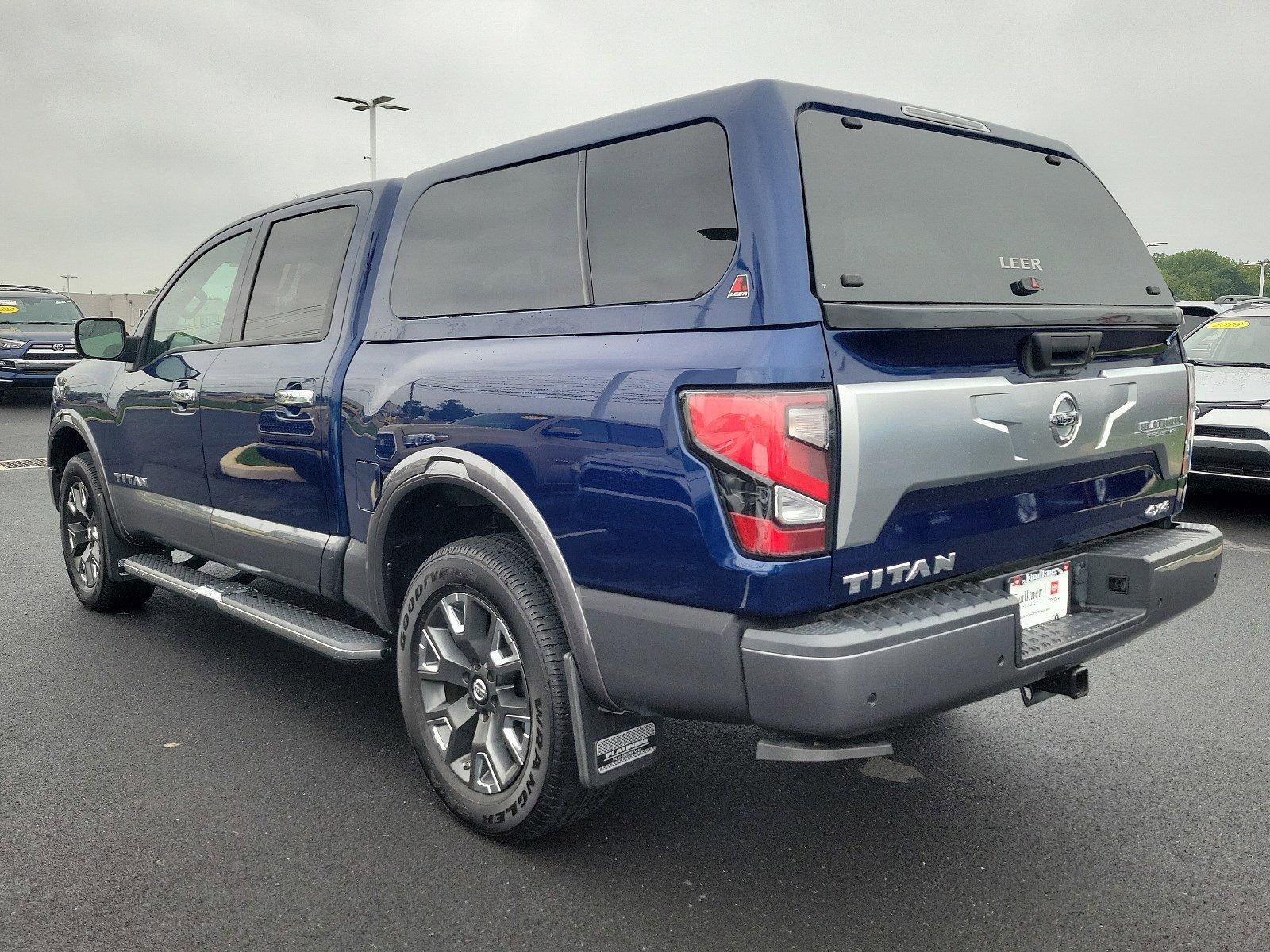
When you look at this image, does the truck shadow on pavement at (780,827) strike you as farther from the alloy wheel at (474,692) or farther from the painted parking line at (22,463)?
the painted parking line at (22,463)

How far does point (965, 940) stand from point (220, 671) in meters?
3.26

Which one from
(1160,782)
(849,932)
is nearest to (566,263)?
(849,932)

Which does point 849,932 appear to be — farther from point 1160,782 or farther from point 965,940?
point 1160,782

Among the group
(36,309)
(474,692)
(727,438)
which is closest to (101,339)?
(474,692)

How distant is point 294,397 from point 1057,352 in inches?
98.3

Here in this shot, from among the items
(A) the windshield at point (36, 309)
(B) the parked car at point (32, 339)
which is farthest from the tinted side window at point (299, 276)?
(A) the windshield at point (36, 309)

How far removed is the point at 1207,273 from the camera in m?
98.4

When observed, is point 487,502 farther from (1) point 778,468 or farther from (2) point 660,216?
(1) point 778,468

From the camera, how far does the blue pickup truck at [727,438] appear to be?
2391 mm

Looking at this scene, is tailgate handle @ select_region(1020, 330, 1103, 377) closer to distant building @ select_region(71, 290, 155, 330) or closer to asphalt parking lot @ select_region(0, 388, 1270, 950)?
asphalt parking lot @ select_region(0, 388, 1270, 950)

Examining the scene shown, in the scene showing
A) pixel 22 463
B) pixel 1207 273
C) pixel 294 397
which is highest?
pixel 1207 273

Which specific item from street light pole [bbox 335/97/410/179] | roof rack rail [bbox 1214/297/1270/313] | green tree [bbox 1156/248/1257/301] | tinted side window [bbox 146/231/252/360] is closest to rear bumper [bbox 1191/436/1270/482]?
roof rack rail [bbox 1214/297/1270/313]

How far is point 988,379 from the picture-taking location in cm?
268

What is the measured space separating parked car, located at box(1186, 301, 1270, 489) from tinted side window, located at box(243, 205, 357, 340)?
586 cm
